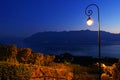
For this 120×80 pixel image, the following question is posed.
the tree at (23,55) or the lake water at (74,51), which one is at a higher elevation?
the lake water at (74,51)

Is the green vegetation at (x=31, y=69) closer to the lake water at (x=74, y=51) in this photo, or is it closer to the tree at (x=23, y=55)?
the tree at (x=23, y=55)

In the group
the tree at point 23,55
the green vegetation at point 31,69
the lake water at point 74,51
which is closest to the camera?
the green vegetation at point 31,69

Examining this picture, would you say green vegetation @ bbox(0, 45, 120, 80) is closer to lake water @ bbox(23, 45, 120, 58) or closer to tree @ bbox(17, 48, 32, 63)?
tree @ bbox(17, 48, 32, 63)

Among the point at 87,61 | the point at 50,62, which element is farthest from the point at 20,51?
the point at 87,61

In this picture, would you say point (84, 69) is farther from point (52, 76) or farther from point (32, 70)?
point (32, 70)

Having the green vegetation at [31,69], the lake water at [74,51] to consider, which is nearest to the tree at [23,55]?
the green vegetation at [31,69]

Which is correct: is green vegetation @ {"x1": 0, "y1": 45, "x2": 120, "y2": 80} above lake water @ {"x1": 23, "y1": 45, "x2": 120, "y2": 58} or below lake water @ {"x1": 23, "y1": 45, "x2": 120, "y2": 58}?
below

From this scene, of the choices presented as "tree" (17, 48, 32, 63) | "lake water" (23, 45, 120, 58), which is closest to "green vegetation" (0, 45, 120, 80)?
"tree" (17, 48, 32, 63)

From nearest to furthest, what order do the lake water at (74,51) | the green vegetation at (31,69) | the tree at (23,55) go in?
the green vegetation at (31,69) → the tree at (23,55) → the lake water at (74,51)

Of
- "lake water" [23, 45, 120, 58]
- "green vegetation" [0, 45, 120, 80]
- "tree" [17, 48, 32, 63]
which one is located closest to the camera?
"green vegetation" [0, 45, 120, 80]

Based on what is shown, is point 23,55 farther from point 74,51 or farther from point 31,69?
point 74,51

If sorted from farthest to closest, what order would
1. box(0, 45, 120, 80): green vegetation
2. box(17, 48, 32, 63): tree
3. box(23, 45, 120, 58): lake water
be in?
box(23, 45, 120, 58): lake water, box(17, 48, 32, 63): tree, box(0, 45, 120, 80): green vegetation

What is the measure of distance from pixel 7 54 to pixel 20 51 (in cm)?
79

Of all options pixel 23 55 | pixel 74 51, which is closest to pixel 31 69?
pixel 23 55
